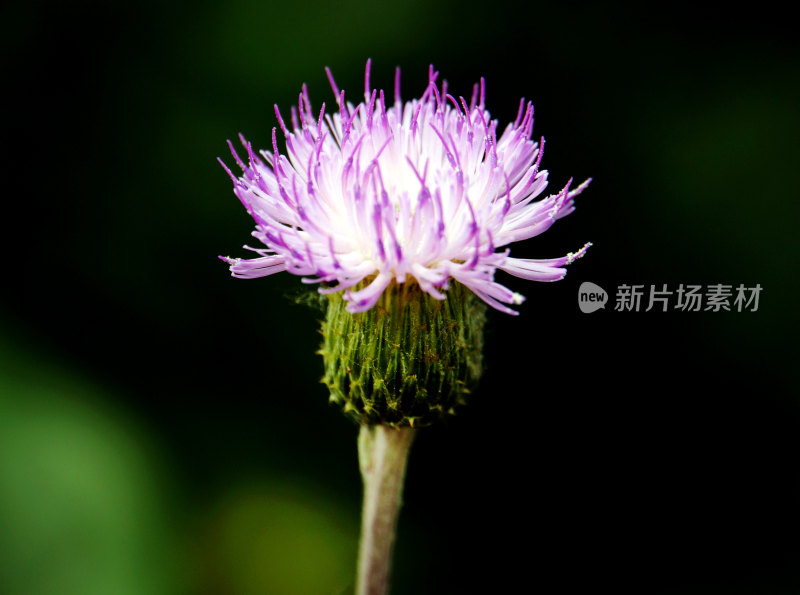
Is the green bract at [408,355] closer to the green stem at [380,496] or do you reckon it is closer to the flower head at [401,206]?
the flower head at [401,206]

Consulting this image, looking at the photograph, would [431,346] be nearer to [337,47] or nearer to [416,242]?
[416,242]

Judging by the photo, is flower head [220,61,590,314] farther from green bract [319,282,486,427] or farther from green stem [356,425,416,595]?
green stem [356,425,416,595]

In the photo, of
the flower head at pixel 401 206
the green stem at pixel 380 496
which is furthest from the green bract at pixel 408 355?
the green stem at pixel 380 496

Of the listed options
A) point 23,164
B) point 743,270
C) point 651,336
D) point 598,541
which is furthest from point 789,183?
point 23,164

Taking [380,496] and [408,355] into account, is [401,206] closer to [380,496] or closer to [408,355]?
[408,355]

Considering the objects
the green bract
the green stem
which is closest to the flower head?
the green bract
